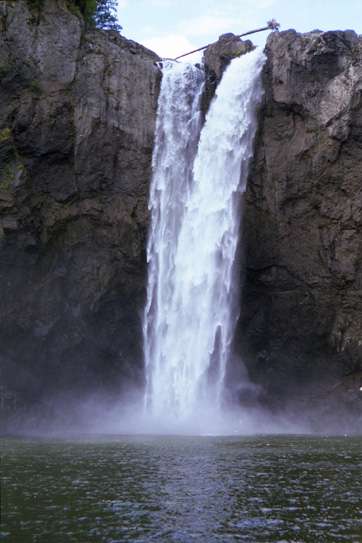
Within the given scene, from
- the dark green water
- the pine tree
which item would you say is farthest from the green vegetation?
the dark green water

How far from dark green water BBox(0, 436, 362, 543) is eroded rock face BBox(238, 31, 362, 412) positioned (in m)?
11.7

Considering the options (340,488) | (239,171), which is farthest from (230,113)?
(340,488)

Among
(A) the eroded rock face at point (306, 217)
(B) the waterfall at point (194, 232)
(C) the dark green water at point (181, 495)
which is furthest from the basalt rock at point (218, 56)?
(C) the dark green water at point (181, 495)

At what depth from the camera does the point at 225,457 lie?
18.7 meters

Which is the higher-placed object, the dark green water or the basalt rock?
the basalt rock

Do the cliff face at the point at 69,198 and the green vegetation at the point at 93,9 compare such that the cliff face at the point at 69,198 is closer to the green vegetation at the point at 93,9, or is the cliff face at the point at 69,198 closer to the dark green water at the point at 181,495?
the green vegetation at the point at 93,9

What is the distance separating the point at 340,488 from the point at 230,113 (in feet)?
71.7

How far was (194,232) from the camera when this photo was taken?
3269cm

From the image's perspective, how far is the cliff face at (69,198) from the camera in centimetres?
3077

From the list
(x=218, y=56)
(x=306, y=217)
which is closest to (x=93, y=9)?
(x=218, y=56)

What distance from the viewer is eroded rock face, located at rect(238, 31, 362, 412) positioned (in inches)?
1208

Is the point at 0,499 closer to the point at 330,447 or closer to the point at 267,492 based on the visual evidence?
the point at 267,492

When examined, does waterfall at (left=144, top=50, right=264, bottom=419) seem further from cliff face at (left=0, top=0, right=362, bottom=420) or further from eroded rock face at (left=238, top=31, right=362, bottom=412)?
eroded rock face at (left=238, top=31, right=362, bottom=412)

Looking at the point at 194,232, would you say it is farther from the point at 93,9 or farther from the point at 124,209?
the point at 93,9
